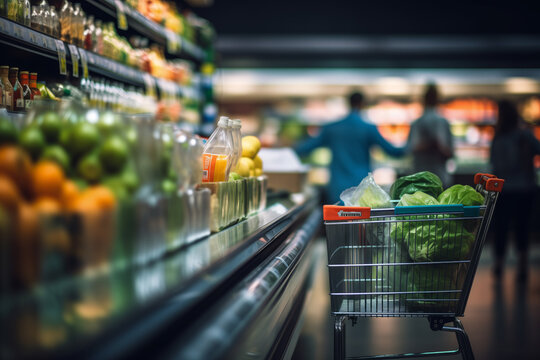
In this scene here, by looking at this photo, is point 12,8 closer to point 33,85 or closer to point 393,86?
point 33,85

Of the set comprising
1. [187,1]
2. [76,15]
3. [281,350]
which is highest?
[187,1]

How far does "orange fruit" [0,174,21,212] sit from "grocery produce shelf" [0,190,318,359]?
0.14m

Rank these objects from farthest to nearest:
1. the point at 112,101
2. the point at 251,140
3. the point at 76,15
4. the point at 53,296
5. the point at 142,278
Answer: the point at 112,101 < the point at 76,15 < the point at 251,140 < the point at 142,278 < the point at 53,296

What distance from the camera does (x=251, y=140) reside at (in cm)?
252

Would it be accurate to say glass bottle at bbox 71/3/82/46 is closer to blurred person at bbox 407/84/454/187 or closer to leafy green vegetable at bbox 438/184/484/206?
leafy green vegetable at bbox 438/184/484/206

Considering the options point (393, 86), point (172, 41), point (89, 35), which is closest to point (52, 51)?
point (89, 35)

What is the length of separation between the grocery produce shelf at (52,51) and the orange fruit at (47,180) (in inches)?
58.1

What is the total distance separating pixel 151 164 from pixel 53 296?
0.41 meters

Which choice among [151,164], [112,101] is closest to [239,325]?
[151,164]

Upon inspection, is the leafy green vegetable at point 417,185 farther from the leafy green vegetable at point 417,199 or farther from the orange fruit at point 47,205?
the orange fruit at point 47,205

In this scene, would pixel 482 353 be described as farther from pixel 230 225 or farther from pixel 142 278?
pixel 142 278

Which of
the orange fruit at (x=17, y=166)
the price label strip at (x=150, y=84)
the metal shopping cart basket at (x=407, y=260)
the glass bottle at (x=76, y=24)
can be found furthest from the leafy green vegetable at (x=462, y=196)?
the price label strip at (x=150, y=84)

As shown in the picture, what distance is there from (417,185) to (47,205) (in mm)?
1349

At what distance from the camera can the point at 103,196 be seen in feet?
3.15
